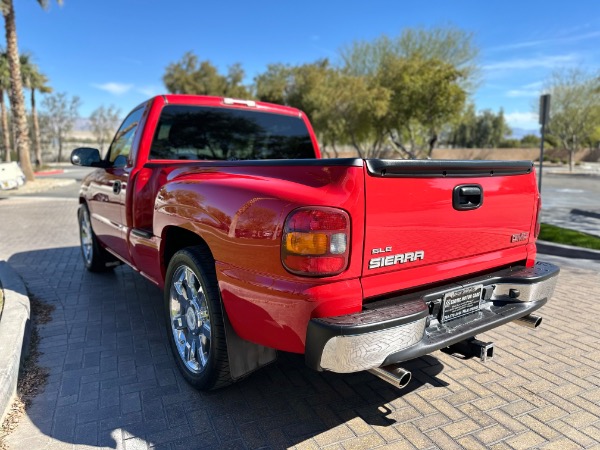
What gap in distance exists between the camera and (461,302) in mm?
2551

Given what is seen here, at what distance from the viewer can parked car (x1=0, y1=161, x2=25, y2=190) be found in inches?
513

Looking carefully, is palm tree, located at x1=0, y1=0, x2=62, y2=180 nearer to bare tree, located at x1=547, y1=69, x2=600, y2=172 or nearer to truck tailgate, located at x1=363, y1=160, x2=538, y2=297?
truck tailgate, located at x1=363, y1=160, x2=538, y2=297

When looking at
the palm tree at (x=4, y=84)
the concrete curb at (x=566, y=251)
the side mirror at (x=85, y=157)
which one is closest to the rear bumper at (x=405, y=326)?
the side mirror at (x=85, y=157)

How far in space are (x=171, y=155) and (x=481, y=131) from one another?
241 ft

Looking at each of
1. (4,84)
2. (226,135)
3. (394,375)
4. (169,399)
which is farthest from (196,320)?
(4,84)

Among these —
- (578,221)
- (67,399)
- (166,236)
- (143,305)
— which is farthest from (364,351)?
(578,221)

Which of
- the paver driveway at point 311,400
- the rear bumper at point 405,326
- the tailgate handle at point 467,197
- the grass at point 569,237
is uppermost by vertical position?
the tailgate handle at point 467,197

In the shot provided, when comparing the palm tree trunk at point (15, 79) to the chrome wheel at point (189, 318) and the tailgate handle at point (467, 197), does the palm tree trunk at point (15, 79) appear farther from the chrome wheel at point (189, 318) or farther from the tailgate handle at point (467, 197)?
the tailgate handle at point (467, 197)

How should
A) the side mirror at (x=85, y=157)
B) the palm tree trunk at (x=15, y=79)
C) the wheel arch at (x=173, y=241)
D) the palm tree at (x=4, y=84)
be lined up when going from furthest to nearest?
1. the palm tree at (x=4, y=84)
2. the palm tree trunk at (x=15, y=79)
3. the side mirror at (x=85, y=157)
4. the wheel arch at (x=173, y=241)

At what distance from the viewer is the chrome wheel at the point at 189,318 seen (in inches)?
110

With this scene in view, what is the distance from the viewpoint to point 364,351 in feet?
6.63

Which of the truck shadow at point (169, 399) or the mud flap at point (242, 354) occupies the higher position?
the mud flap at point (242, 354)

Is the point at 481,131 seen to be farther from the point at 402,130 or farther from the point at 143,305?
the point at 143,305

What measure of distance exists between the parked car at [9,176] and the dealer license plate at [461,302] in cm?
1426
